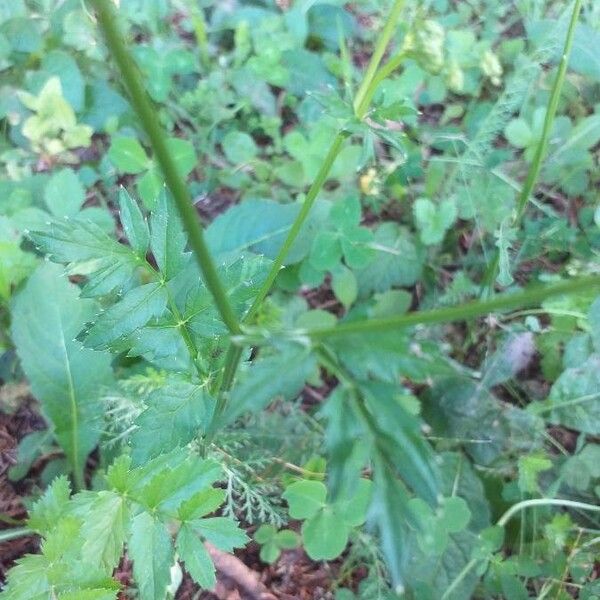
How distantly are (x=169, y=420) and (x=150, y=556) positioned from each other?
233 mm

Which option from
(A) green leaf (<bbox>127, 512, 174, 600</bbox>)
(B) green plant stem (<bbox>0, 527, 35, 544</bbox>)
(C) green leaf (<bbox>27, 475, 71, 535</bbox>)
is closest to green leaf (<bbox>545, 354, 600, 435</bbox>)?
(A) green leaf (<bbox>127, 512, 174, 600</bbox>)

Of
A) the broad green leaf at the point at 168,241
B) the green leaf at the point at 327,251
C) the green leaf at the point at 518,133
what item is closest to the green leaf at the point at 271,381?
the broad green leaf at the point at 168,241

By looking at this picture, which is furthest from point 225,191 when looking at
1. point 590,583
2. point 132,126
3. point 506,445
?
point 590,583

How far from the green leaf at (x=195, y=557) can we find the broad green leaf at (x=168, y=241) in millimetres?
414

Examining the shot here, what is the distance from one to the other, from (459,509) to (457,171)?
3.14 feet

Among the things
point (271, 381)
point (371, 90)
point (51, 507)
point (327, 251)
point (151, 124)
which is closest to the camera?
point (151, 124)

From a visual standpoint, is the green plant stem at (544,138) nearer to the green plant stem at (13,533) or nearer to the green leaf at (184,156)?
the green leaf at (184,156)

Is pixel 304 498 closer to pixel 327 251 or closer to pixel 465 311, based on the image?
pixel 327 251

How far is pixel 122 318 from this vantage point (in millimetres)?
1062

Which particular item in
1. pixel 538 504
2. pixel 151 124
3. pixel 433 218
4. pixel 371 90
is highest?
pixel 151 124

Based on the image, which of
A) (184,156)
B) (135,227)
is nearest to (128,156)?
(184,156)

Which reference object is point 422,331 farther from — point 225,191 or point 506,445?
point 225,191

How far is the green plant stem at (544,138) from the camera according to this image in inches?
52.8

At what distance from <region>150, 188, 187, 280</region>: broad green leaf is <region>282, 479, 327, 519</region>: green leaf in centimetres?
55
